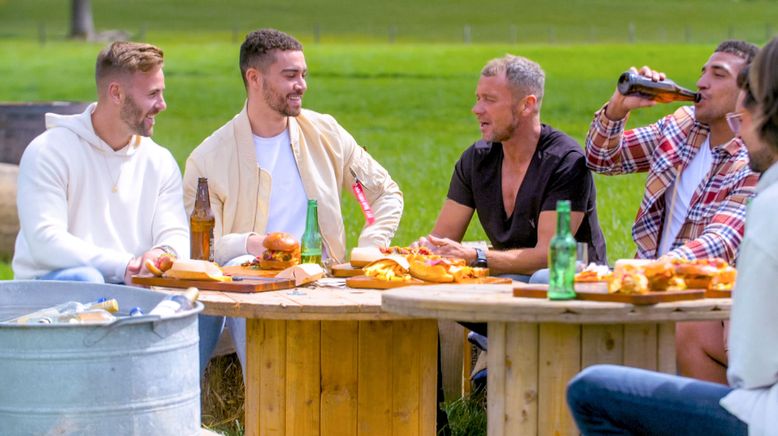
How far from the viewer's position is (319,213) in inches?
237

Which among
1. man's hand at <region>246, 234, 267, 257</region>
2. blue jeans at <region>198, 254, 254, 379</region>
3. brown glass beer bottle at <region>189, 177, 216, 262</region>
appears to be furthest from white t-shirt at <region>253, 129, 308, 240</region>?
brown glass beer bottle at <region>189, 177, 216, 262</region>

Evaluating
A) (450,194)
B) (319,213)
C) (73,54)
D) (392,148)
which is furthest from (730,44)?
(73,54)

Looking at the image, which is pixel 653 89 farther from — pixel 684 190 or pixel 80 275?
pixel 80 275

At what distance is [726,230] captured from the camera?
5027 mm

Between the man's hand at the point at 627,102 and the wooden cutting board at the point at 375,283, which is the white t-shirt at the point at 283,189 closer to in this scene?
the wooden cutting board at the point at 375,283

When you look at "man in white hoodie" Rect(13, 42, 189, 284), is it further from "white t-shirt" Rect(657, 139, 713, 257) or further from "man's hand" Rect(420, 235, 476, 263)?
"white t-shirt" Rect(657, 139, 713, 257)

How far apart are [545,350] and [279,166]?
7.62ft

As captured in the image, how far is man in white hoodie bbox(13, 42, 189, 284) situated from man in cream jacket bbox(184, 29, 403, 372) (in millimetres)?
260

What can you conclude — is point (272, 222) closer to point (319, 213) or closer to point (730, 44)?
point (319, 213)

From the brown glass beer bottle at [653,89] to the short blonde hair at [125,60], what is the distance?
6.26ft

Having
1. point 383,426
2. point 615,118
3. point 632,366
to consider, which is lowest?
point 383,426

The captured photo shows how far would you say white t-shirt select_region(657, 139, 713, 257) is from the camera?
214 inches

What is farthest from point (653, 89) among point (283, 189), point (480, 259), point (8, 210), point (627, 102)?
point (8, 210)

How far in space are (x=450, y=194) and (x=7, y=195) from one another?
474 cm
